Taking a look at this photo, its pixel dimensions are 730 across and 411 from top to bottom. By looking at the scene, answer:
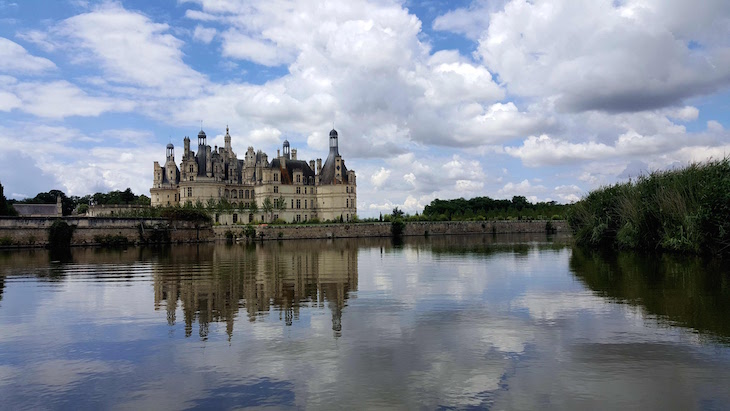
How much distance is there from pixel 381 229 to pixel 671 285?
2638 inches

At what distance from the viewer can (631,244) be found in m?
37.9

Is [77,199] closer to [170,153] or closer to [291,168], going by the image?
[170,153]

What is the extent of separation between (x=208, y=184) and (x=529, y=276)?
3317 inches

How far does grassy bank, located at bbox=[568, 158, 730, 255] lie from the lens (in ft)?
95.7

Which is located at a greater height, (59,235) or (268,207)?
(268,207)

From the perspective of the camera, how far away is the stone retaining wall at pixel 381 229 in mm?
78625

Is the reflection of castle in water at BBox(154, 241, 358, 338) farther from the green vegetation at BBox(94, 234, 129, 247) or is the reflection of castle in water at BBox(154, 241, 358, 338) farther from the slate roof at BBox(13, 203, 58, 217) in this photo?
the slate roof at BBox(13, 203, 58, 217)

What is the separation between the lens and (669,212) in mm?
33781

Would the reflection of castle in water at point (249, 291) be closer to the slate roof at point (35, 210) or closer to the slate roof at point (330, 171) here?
the slate roof at point (35, 210)

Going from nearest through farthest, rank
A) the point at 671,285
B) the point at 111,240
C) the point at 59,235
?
the point at 671,285, the point at 59,235, the point at 111,240

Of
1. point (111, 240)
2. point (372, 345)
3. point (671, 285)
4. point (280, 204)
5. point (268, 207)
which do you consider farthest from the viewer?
point (280, 204)

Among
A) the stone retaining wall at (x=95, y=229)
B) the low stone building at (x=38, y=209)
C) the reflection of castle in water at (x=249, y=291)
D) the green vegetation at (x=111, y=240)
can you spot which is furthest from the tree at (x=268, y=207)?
the reflection of castle in water at (x=249, y=291)

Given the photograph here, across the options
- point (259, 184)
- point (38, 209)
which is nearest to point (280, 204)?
point (259, 184)

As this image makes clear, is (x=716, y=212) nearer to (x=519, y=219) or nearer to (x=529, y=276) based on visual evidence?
(x=529, y=276)
